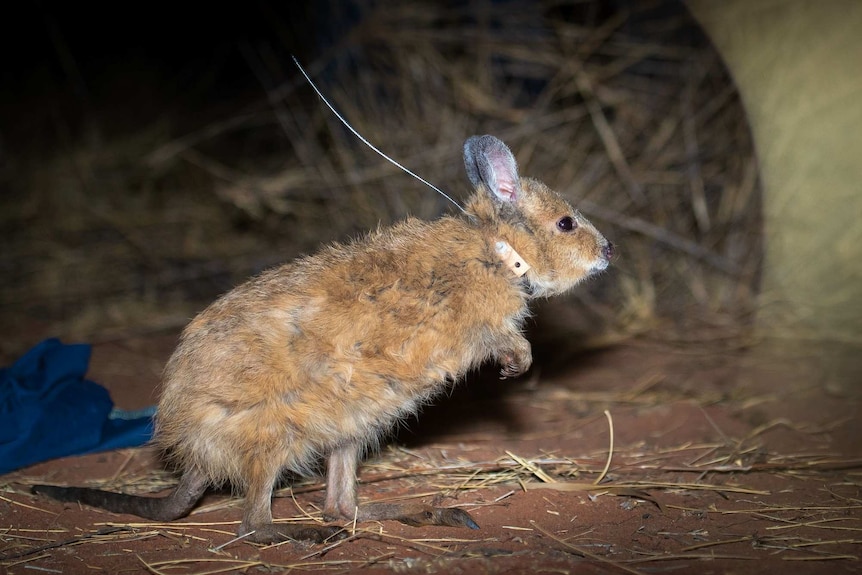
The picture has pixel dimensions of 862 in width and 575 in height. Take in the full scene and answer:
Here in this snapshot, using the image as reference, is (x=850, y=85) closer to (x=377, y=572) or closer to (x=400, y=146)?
(x=400, y=146)

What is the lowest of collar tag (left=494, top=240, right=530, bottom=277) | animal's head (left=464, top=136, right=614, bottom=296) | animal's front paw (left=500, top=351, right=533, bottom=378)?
animal's front paw (left=500, top=351, right=533, bottom=378)

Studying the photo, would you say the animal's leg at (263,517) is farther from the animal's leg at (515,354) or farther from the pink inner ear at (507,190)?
the pink inner ear at (507,190)

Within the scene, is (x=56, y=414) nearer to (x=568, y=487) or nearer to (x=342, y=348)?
(x=342, y=348)

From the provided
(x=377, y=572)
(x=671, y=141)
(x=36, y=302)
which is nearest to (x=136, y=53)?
(x=36, y=302)

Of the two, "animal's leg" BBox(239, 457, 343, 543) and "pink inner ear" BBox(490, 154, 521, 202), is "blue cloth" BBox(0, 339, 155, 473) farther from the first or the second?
"pink inner ear" BBox(490, 154, 521, 202)

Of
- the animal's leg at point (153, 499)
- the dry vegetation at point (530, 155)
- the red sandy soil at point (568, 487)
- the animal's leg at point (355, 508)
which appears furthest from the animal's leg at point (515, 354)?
the dry vegetation at point (530, 155)

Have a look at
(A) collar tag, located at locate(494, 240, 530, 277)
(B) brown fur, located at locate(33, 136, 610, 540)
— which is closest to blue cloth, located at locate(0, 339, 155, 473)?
(B) brown fur, located at locate(33, 136, 610, 540)
